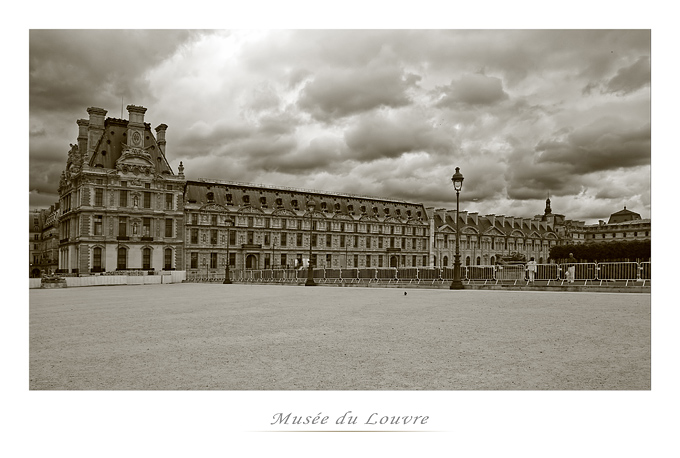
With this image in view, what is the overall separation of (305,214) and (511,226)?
155 feet

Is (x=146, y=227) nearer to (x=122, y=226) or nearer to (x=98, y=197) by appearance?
(x=122, y=226)

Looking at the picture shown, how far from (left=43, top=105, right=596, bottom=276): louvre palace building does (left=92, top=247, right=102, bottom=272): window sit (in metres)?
0.10

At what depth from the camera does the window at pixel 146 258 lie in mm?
62375

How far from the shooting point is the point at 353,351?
7.90 metres

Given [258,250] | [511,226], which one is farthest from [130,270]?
[511,226]

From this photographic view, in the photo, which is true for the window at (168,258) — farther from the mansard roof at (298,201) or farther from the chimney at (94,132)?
the chimney at (94,132)

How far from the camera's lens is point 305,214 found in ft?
280

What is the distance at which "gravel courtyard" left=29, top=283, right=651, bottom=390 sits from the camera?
6.26 m

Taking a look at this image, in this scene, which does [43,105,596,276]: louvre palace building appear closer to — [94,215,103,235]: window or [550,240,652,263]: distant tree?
[94,215,103,235]: window

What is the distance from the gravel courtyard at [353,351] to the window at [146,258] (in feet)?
170

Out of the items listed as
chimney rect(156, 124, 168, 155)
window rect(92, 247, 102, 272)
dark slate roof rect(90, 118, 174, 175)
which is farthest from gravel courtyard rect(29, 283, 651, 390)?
chimney rect(156, 124, 168, 155)

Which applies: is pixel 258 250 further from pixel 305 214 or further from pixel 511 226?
pixel 511 226

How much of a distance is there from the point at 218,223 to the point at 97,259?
1987cm

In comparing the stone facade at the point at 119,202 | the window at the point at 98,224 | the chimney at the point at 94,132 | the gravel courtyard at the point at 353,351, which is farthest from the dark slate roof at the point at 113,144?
the gravel courtyard at the point at 353,351
